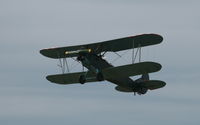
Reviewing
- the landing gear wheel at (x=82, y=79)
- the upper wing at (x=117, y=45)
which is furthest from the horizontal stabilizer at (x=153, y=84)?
the landing gear wheel at (x=82, y=79)

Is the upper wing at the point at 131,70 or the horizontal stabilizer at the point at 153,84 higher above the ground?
the upper wing at the point at 131,70

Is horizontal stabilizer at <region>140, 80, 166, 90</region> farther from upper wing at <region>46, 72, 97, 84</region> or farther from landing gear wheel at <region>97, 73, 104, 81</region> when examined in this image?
upper wing at <region>46, 72, 97, 84</region>

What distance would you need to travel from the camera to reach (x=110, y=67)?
48031 mm

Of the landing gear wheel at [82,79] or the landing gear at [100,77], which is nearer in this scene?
the landing gear at [100,77]

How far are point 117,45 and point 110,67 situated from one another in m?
1.49

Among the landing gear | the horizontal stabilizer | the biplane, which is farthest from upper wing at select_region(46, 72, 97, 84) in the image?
the horizontal stabilizer

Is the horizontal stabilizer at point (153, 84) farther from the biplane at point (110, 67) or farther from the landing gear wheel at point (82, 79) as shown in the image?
the landing gear wheel at point (82, 79)

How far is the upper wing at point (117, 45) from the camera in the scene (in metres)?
47.1

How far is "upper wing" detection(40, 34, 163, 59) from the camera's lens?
155 ft

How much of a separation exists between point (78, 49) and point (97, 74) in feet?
8.84

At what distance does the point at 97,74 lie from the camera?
47.6 m

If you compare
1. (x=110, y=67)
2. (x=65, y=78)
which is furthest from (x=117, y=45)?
(x=65, y=78)

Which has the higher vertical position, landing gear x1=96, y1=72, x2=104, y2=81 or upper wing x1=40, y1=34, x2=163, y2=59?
upper wing x1=40, y1=34, x2=163, y2=59

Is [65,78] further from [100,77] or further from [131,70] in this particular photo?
[131,70]
